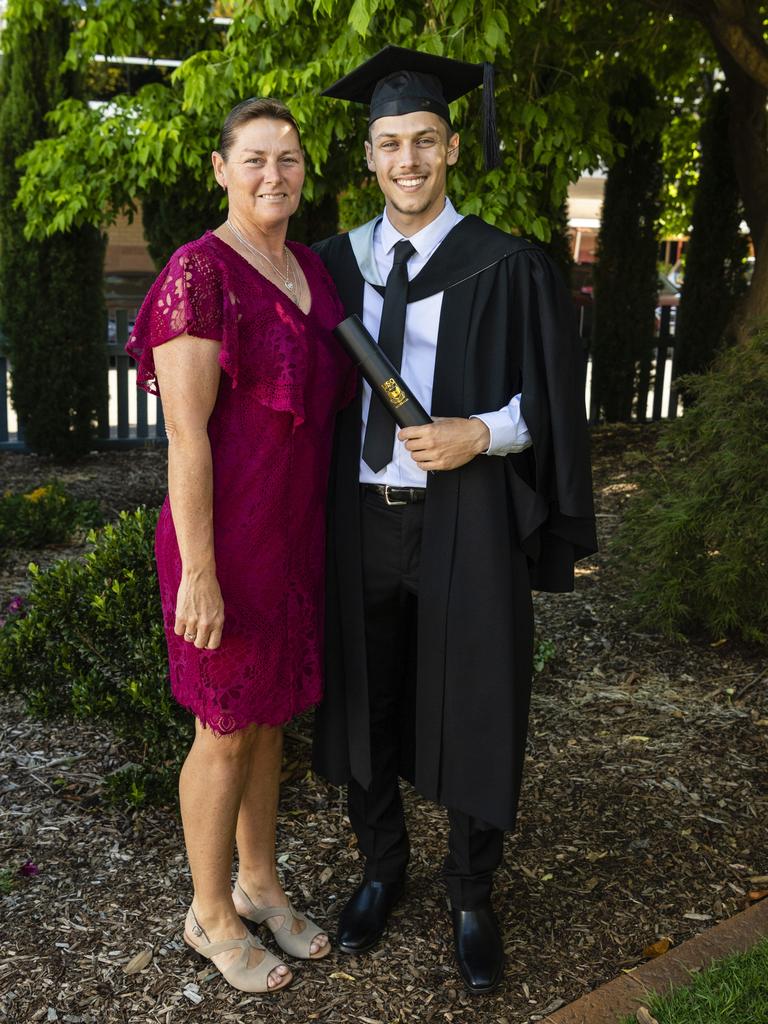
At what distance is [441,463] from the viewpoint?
7.59ft

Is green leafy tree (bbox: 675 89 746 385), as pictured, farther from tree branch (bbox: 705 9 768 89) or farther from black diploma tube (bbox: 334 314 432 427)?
black diploma tube (bbox: 334 314 432 427)

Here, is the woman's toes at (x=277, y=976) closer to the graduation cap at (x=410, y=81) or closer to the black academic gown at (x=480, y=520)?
the black academic gown at (x=480, y=520)

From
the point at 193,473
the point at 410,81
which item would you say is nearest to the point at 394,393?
the point at 193,473

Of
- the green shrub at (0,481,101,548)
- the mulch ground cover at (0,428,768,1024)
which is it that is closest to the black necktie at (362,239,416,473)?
the mulch ground cover at (0,428,768,1024)

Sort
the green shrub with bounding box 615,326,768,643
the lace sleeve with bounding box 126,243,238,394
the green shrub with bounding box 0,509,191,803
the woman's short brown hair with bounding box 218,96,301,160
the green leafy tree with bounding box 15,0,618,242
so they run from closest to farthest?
the lace sleeve with bounding box 126,243,238,394, the woman's short brown hair with bounding box 218,96,301,160, the green shrub with bounding box 0,509,191,803, the green shrub with bounding box 615,326,768,643, the green leafy tree with bounding box 15,0,618,242

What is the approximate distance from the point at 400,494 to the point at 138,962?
1342 mm

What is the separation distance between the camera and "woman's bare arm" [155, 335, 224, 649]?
2111 mm

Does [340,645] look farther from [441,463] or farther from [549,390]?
[549,390]

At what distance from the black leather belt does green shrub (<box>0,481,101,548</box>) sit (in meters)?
4.04

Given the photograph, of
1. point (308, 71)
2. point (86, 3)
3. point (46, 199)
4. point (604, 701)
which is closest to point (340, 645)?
point (604, 701)

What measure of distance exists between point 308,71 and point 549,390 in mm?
3146

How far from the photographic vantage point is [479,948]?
261 cm

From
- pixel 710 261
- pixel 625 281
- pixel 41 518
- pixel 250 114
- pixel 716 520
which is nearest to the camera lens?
pixel 250 114

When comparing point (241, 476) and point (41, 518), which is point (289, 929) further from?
point (41, 518)
